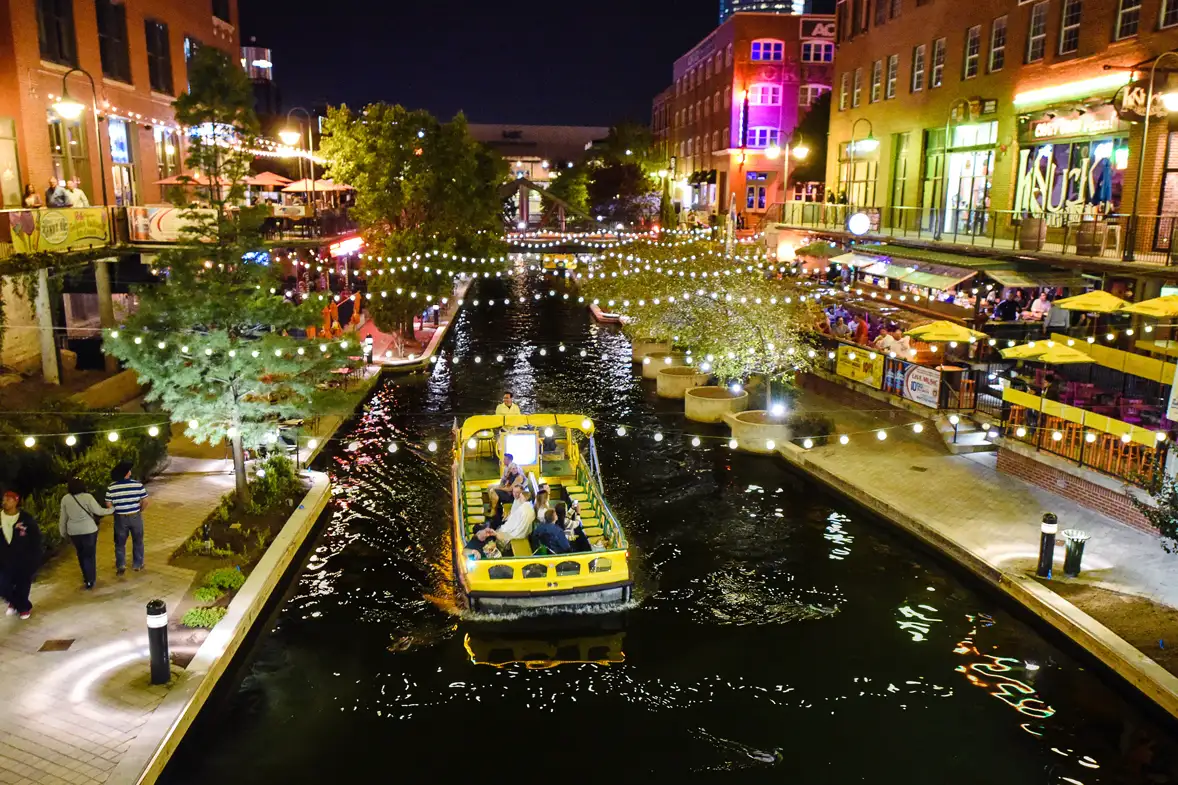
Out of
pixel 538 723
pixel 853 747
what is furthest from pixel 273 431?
pixel 853 747

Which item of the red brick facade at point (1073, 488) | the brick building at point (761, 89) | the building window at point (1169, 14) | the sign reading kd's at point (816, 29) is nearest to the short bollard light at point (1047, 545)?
the red brick facade at point (1073, 488)

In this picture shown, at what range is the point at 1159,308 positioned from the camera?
18.0 metres

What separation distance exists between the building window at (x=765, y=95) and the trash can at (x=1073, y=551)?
170 ft

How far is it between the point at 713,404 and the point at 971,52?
55.0ft

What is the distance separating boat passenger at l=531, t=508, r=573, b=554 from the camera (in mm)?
13406

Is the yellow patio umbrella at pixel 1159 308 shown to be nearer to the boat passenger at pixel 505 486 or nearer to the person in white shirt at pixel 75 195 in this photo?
the boat passenger at pixel 505 486

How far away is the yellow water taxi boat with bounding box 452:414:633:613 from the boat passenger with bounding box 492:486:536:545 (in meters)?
0.19

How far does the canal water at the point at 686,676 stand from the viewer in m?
10.1

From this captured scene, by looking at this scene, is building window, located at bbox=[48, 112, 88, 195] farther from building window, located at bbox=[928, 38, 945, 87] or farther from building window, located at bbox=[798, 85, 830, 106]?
building window, located at bbox=[798, 85, 830, 106]

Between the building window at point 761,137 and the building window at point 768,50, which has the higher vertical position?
the building window at point 768,50

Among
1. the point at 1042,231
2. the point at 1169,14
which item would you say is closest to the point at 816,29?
the point at 1042,231

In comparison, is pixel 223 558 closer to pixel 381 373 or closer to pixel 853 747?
pixel 853 747

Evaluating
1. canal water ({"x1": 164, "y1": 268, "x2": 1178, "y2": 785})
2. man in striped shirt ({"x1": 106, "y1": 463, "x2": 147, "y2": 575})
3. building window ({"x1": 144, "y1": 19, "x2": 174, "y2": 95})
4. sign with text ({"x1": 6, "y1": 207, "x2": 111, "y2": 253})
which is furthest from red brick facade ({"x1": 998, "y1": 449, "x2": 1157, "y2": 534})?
building window ({"x1": 144, "y1": 19, "x2": 174, "y2": 95})

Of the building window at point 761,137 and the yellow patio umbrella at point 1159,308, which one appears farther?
the building window at point 761,137
